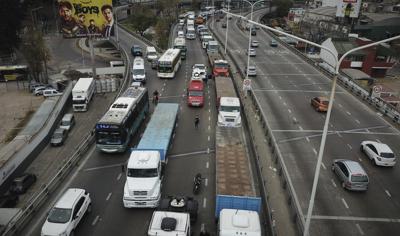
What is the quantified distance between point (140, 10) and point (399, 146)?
122764 mm

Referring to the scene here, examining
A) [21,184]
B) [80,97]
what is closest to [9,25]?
[80,97]

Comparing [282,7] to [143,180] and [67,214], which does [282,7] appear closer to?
[143,180]

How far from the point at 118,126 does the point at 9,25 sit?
6509cm

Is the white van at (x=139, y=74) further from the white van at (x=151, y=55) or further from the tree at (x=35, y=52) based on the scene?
the tree at (x=35, y=52)

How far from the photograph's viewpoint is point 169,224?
67.1ft

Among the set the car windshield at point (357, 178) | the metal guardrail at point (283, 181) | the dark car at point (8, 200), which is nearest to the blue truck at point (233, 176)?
the metal guardrail at point (283, 181)

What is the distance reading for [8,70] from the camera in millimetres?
73625

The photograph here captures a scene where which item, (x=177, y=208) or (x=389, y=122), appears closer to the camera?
(x=177, y=208)

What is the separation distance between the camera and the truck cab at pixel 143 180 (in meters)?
25.0

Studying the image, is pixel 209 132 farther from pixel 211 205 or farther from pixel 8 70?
pixel 8 70

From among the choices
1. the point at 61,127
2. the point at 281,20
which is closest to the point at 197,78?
the point at 61,127

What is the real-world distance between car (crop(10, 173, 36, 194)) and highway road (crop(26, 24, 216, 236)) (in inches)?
216

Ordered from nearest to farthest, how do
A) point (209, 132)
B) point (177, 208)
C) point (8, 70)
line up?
point (177, 208), point (209, 132), point (8, 70)

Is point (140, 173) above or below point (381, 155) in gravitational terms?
above
